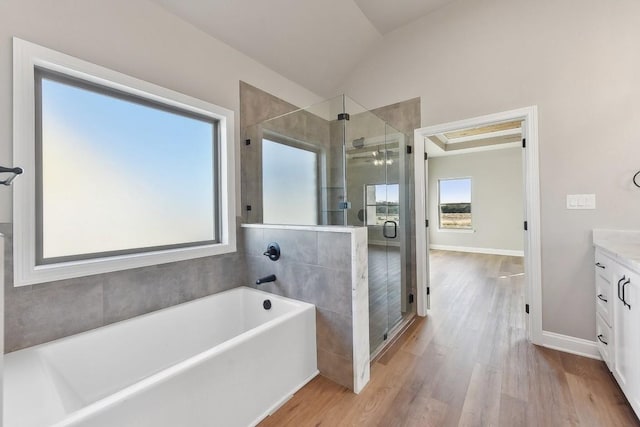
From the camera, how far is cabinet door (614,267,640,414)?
1.48 metres

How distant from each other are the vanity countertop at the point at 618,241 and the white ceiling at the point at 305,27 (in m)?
2.71

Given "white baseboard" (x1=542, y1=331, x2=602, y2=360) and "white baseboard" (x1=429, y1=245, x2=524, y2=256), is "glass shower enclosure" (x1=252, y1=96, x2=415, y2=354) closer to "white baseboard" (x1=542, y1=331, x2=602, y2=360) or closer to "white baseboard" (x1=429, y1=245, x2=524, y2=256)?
"white baseboard" (x1=542, y1=331, x2=602, y2=360)

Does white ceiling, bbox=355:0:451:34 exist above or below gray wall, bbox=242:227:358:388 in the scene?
above

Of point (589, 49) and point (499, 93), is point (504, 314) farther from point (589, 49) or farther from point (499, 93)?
point (589, 49)

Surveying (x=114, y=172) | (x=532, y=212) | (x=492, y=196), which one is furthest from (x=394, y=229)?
(x=492, y=196)

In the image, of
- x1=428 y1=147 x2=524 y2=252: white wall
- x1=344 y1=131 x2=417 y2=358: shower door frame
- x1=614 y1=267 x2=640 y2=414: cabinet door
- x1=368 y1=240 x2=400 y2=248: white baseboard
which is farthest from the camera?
x1=428 y1=147 x2=524 y2=252: white wall

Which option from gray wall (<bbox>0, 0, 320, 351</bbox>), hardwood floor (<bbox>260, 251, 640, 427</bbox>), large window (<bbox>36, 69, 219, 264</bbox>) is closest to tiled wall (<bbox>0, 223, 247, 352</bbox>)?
gray wall (<bbox>0, 0, 320, 351</bbox>)

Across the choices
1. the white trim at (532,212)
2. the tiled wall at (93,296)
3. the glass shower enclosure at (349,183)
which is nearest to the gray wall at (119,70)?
the tiled wall at (93,296)

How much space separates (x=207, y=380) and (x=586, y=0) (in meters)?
3.89

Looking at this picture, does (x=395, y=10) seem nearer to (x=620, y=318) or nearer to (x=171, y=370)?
(x=620, y=318)

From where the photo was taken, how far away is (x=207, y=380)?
4.56 ft

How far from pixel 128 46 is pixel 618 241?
13.0ft

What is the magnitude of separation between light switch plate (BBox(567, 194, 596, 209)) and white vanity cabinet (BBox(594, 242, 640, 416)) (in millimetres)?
374

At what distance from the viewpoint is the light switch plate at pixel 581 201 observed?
2229 mm
